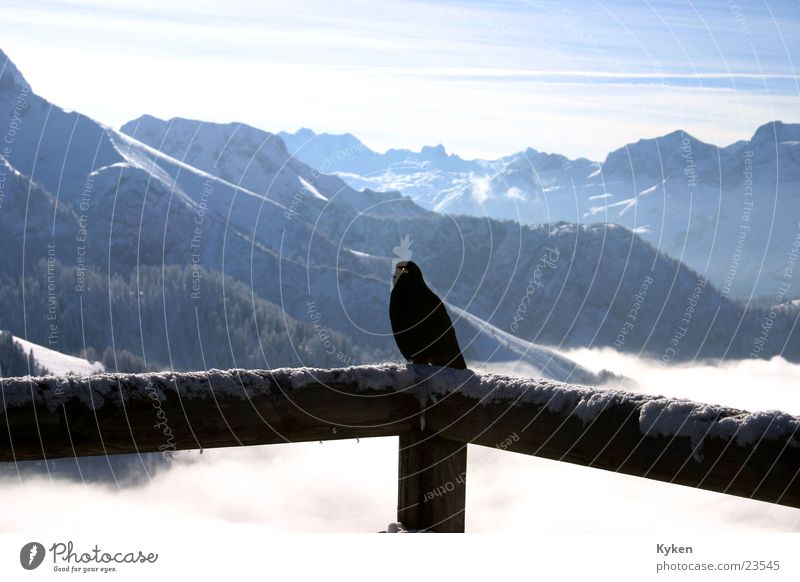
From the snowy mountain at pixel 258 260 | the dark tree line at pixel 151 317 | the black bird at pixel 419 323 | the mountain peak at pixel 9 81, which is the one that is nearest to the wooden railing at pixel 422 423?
the black bird at pixel 419 323

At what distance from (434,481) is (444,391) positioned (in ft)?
1.66

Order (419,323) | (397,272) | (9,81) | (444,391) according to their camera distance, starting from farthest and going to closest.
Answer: (9,81) < (397,272) < (419,323) < (444,391)

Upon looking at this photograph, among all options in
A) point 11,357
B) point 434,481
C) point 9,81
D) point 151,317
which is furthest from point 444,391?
point 9,81

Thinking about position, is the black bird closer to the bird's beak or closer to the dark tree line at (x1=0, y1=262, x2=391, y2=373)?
the bird's beak

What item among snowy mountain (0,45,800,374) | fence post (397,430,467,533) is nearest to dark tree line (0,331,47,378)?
snowy mountain (0,45,800,374)

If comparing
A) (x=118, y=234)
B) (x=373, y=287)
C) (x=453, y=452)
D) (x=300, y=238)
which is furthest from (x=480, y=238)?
(x=453, y=452)

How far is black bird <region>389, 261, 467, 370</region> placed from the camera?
15.7 ft

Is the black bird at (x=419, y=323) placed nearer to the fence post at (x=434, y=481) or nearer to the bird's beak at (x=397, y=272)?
the bird's beak at (x=397, y=272)

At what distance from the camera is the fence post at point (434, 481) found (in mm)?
4566

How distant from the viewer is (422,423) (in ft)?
15.0

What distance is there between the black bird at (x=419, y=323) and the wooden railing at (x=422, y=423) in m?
0.18

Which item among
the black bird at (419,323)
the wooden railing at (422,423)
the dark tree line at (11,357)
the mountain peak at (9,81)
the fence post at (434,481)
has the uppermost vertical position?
the mountain peak at (9,81)

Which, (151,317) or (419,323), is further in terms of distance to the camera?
(151,317)

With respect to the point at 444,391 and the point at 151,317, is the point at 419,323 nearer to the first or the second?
the point at 444,391
